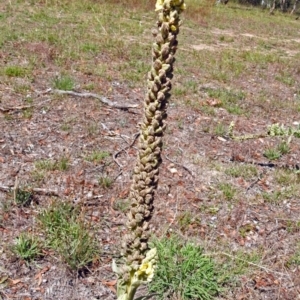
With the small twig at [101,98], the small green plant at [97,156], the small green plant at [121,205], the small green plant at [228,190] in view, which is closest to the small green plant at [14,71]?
the small twig at [101,98]

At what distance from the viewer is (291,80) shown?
9859 millimetres

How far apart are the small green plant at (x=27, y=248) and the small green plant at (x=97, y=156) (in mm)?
1606

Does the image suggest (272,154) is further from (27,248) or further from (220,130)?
(27,248)

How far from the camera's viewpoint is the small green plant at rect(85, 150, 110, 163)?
15.8ft

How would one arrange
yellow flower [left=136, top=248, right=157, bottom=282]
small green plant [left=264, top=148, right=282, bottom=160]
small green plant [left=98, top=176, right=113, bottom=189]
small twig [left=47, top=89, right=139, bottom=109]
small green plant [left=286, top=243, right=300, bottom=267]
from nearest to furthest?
yellow flower [left=136, top=248, right=157, bottom=282], small green plant [left=286, top=243, right=300, bottom=267], small green plant [left=98, top=176, right=113, bottom=189], small green plant [left=264, top=148, right=282, bottom=160], small twig [left=47, top=89, right=139, bottom=109]

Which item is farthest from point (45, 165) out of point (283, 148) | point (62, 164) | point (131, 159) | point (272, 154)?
point (283, 148)

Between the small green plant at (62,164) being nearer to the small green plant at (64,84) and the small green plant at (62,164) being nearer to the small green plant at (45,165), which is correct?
Result: the small green plant at (45,165)

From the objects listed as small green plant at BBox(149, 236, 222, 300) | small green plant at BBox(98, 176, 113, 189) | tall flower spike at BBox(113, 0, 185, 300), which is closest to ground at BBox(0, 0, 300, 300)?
small green plant at BBox(98, 176, 113, 189)

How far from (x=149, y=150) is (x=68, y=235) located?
2.25 meters

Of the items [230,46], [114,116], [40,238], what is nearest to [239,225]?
[40,238]

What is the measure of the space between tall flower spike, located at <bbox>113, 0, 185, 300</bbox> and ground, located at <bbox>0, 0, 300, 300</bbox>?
1.82 metres

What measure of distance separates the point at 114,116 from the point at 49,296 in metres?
3.45

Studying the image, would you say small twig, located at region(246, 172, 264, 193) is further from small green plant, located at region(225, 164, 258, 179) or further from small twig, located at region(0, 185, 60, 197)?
small twig, located at region(0, 185, 60, 197)

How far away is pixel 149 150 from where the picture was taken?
1.34 m
